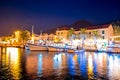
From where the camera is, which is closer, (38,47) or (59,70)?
(59,70)

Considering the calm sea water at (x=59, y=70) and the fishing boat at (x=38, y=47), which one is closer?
the calm sea water at (x=59, y=70)

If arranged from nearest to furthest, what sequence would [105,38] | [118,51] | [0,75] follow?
[0,75] < [118,51] < [105,38]

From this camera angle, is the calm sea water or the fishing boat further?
the fishing boat

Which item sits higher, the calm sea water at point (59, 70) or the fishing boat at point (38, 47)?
the fishing boat at point (38, 47)

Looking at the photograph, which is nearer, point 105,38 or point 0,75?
point 0,75

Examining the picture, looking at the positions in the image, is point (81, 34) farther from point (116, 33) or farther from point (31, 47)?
point (31, 47)

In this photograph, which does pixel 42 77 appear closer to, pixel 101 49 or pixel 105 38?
pixel 101 49

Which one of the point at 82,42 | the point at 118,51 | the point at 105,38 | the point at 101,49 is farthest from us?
the point at 82,42

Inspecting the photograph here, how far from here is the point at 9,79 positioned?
3306cm

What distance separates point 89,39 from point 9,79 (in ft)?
297

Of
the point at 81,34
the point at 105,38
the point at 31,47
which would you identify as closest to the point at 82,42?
the point at 81,34

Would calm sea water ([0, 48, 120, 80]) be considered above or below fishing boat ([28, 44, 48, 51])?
below

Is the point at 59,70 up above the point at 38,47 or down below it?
below

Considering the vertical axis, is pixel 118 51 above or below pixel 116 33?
below
